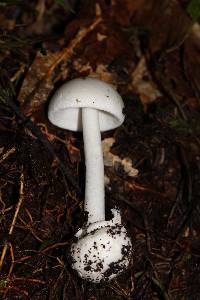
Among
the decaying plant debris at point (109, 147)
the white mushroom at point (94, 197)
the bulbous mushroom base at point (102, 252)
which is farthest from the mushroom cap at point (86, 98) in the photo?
the bulbous mushroom base at point (102, 252)

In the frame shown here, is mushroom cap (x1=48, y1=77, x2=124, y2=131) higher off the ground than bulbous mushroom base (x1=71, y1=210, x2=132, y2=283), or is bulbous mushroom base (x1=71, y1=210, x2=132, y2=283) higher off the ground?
mushroom cap (x1=48, y1=77, x2=124, y2=131)

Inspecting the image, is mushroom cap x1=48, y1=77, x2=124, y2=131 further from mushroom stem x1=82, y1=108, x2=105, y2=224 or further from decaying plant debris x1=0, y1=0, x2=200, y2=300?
decaying plant debris x1=0, y1=0, x2=200, y2=300

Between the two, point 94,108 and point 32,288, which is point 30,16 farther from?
point 32,288

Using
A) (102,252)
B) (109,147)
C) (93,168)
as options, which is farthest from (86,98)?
(102,252)

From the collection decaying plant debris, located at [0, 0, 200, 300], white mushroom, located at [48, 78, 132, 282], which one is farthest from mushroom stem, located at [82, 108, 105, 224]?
decaying plant debris, located at [0, 0, 200, 300]

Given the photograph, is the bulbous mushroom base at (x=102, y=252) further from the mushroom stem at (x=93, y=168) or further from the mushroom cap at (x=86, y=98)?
the mushroom cap at (x=86, y=98)

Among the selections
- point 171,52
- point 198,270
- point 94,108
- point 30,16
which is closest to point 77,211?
point 94,108
